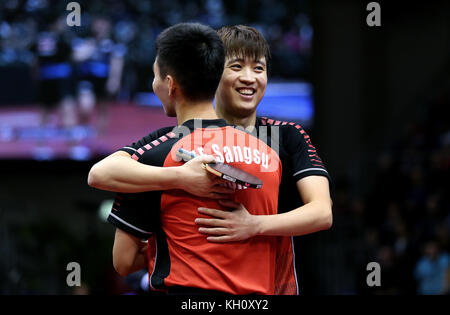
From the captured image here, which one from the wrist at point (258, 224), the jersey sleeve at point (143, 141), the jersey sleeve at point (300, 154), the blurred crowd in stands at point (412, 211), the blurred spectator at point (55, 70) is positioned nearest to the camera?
the wrist at point (258, 224)

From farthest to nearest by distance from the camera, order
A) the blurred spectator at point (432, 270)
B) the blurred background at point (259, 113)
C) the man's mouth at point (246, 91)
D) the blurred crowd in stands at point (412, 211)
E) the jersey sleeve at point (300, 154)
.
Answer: the blurred background at point (259, 113) → the blurred crowd in stands at point (412, 211) → the blurred spectator at point (432, 270) → the man's mouth at point (246, 91) → the jersey sleeve at point (300, 154)

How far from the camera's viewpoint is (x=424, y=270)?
877 centimetres

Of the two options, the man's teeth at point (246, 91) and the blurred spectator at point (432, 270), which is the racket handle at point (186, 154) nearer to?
the man's teeth at point (246, 91)

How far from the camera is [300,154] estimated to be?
9.10ft

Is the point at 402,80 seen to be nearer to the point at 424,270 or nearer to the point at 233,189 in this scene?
the point at 424,270

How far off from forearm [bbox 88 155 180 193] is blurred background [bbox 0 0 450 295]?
6.90 metres

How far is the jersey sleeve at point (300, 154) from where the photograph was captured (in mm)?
2678

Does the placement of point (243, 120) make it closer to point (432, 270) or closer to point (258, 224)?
point (258, 224)

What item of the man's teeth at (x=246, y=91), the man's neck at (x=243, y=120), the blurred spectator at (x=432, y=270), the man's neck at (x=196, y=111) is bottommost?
the blurred spectator at (x=432, y=270)

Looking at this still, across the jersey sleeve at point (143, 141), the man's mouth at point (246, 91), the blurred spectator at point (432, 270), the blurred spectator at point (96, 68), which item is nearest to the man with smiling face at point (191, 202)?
the jersey sleeve at point (143, 141)

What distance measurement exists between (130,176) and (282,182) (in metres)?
0.80

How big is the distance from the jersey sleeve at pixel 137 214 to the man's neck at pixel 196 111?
1.10 ft

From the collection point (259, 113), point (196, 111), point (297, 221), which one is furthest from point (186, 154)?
point (259, 113)

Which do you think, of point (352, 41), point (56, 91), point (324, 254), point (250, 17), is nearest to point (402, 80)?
point (352, 41)
